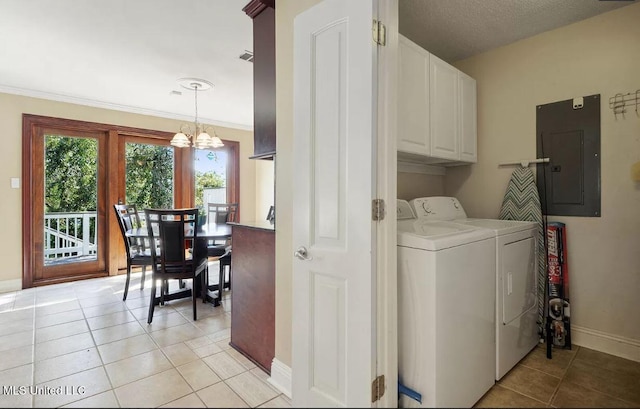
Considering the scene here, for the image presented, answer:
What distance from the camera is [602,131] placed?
2.21m

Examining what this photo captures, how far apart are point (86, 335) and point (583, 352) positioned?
3651 millimetres

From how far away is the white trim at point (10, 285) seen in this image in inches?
146

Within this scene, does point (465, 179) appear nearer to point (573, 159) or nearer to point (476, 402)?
point (573, 159)

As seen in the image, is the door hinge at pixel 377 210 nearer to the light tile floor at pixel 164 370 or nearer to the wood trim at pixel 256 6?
the light tile floor at pixel 164 370

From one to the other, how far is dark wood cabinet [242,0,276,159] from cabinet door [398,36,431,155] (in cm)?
78

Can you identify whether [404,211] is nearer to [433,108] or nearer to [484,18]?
[433,108]

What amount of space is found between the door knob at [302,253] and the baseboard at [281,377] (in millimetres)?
701

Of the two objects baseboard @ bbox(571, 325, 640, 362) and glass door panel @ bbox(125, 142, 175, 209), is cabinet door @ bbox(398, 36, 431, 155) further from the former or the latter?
glass door panel @ bbox(125, 142, 175, 209)

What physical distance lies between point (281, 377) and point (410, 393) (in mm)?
729

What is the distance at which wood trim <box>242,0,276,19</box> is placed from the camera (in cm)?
196

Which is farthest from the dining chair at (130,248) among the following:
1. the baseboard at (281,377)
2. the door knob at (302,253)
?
the door knob at (302,253)

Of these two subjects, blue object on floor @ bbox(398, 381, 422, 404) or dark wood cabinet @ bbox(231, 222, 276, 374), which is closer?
blue object on floor @ bbox(398, 381, 422, 404)

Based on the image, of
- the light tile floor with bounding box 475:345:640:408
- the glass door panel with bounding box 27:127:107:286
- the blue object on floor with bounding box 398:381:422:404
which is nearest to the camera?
the blue object on floor with bounding box 398:381:422:404

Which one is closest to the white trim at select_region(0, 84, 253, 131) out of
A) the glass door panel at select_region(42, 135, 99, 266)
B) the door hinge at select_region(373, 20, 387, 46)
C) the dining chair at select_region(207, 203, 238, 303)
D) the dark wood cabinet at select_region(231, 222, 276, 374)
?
the glass door panel at select_region(42, 135, 99, 266)
